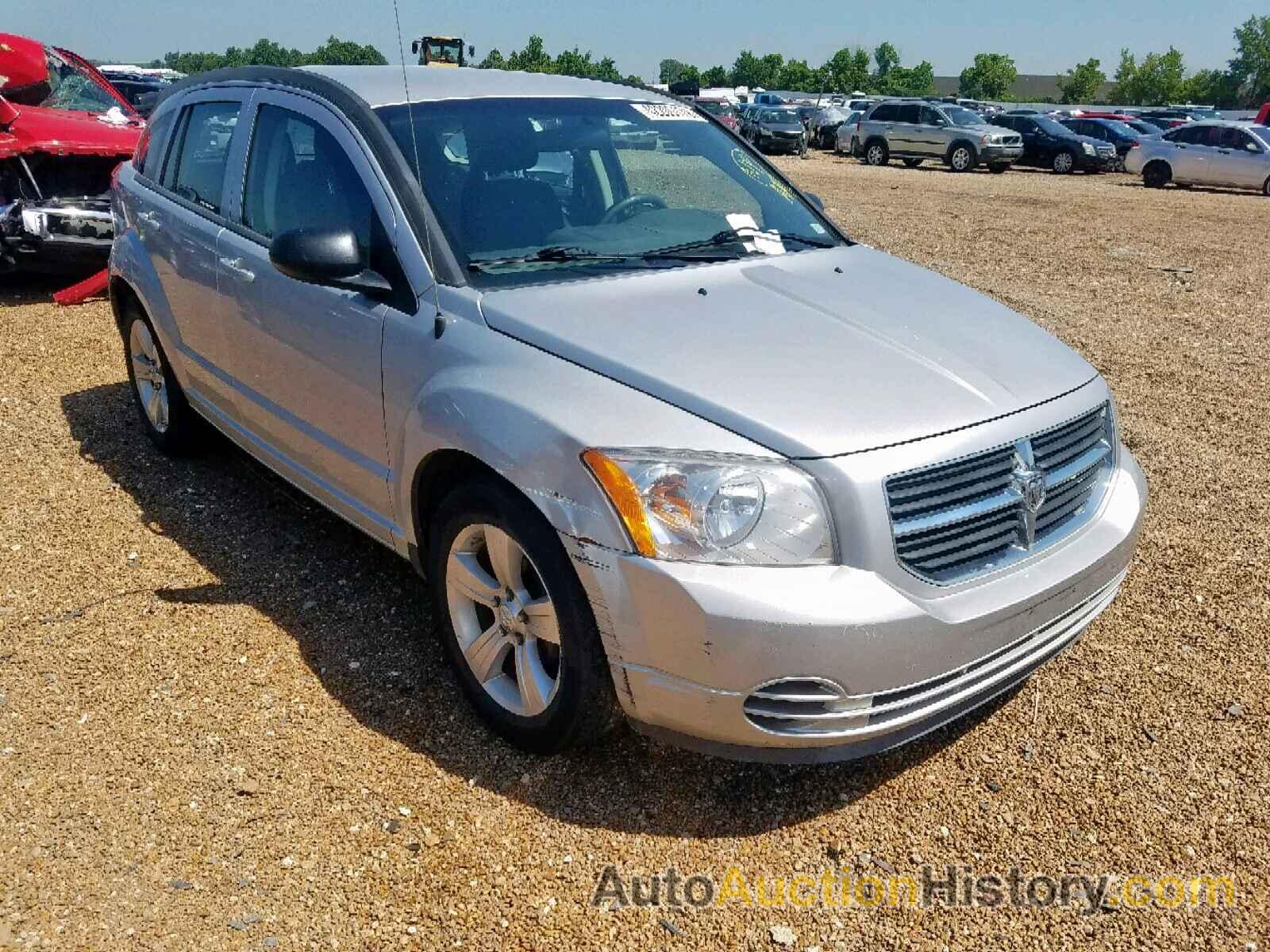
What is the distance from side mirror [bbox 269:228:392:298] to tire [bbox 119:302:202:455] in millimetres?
2002

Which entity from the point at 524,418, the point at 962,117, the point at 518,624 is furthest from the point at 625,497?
the point at 962,117

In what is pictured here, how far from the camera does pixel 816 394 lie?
8.82 ft

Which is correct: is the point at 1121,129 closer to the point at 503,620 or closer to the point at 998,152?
the point at 998,152

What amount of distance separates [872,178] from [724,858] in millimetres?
22357

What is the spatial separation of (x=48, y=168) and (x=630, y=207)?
6.66m

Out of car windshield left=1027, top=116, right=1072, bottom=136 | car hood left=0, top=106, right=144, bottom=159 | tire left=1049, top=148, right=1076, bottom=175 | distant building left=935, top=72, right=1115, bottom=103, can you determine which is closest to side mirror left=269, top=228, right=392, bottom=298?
→ car hood left=0, top=106, right=144, bottom=159

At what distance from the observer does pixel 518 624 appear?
2986 millimetres

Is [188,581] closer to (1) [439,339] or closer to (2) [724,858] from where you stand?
(1) [439,339]

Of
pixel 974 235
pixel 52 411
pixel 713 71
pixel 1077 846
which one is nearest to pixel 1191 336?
pixel 974 235

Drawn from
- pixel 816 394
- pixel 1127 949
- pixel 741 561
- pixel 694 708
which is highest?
pixel 816 394

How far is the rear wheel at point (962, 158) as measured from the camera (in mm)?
26516

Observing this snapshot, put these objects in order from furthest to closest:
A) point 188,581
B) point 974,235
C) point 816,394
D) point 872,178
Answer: point 872,178 → point 974,235 → point 188,581 → point 816,394

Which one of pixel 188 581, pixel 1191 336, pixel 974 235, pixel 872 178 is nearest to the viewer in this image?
pixel 188 581

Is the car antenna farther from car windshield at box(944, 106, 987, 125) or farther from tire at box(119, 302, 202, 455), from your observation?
car windshield at box(944, 106, 987, 125)
